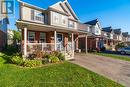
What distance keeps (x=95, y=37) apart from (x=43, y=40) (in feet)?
48.1

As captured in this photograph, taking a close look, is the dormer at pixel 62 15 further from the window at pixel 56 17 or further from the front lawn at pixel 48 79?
the front lawn at pixel 48 79

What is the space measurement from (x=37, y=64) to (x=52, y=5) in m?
12.4

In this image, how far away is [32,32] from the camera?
1816 centimetres

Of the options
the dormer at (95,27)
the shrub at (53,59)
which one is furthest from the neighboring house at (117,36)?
the shrub at (53,59)

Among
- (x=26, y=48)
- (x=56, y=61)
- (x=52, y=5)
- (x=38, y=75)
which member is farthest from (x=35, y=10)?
(x=38, y=75)

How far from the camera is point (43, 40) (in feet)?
64.5

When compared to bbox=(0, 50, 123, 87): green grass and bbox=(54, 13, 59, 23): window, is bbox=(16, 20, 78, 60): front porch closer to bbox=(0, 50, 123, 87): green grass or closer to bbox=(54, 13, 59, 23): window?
bbox=(54, 13, 59, 23): window

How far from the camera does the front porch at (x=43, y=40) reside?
1328 centimetres

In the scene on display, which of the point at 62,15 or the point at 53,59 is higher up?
the point at 62,15

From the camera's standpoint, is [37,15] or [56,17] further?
[56,17]

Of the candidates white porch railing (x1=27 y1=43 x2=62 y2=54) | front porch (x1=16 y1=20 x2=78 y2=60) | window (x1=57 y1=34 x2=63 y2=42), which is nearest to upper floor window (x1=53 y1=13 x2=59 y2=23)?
front porch (x1=16 y1=20 x2=78 y2=60)

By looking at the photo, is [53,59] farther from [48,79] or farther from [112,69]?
[112,69]

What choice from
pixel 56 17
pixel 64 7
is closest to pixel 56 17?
pixel 56 17

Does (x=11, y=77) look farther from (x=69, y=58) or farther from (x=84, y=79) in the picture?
(x=69, y=58)
